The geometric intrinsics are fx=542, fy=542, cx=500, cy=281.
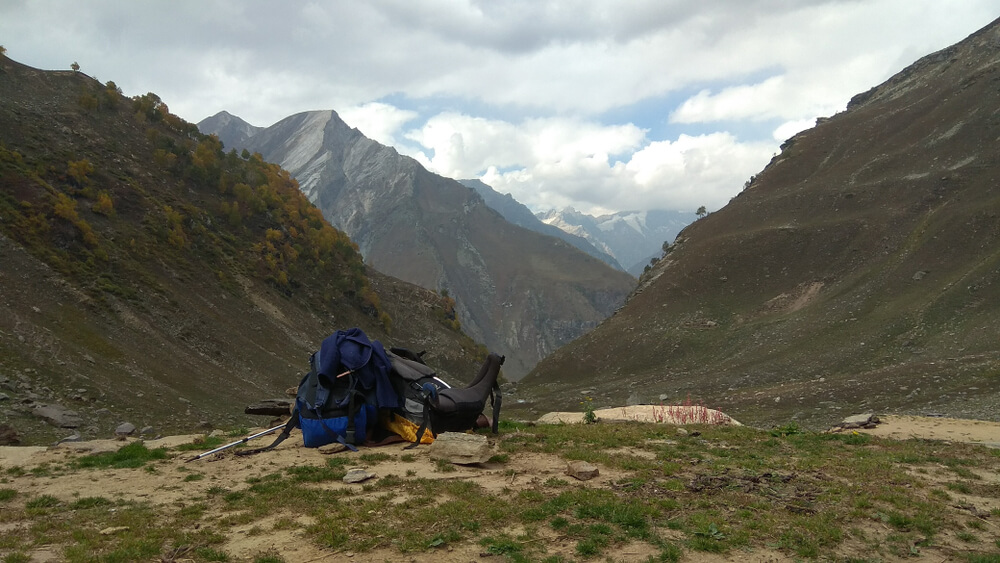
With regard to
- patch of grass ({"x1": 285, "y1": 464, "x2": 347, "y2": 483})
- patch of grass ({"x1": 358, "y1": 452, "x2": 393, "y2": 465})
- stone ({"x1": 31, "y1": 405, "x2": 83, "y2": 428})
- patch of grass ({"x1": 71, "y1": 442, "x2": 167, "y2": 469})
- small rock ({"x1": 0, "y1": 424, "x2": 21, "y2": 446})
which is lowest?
stone ({"x1": 31, "y1": 405, "x2": 83, "y2": 428})

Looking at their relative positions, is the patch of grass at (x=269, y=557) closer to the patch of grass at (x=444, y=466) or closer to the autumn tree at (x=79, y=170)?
the patch of grass at (x=444, y=466)

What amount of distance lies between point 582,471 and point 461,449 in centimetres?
217

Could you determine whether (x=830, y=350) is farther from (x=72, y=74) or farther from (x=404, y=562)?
(x=72, y=74)

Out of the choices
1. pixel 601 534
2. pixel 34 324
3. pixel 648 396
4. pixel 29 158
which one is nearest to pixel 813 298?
pixel 648 396

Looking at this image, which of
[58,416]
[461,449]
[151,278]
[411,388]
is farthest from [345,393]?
[151,278]

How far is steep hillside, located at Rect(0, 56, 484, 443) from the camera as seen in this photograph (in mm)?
24969

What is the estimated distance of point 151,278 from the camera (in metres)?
40.5

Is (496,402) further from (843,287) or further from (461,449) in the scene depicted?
(843,287)

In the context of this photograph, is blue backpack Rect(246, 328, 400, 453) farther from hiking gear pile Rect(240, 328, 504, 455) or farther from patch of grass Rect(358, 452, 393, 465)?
patch of grass Rect(358, 452, 393, 465)

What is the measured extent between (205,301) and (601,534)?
4569 cm

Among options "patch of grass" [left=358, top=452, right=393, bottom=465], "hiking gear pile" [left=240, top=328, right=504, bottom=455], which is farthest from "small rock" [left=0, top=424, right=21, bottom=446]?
"patch of grass" [left=358, top=452, right=393, bottom=465]

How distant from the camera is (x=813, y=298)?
156 feet

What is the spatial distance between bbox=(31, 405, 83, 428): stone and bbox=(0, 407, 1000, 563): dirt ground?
8884 mm

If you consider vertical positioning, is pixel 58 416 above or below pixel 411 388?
below
